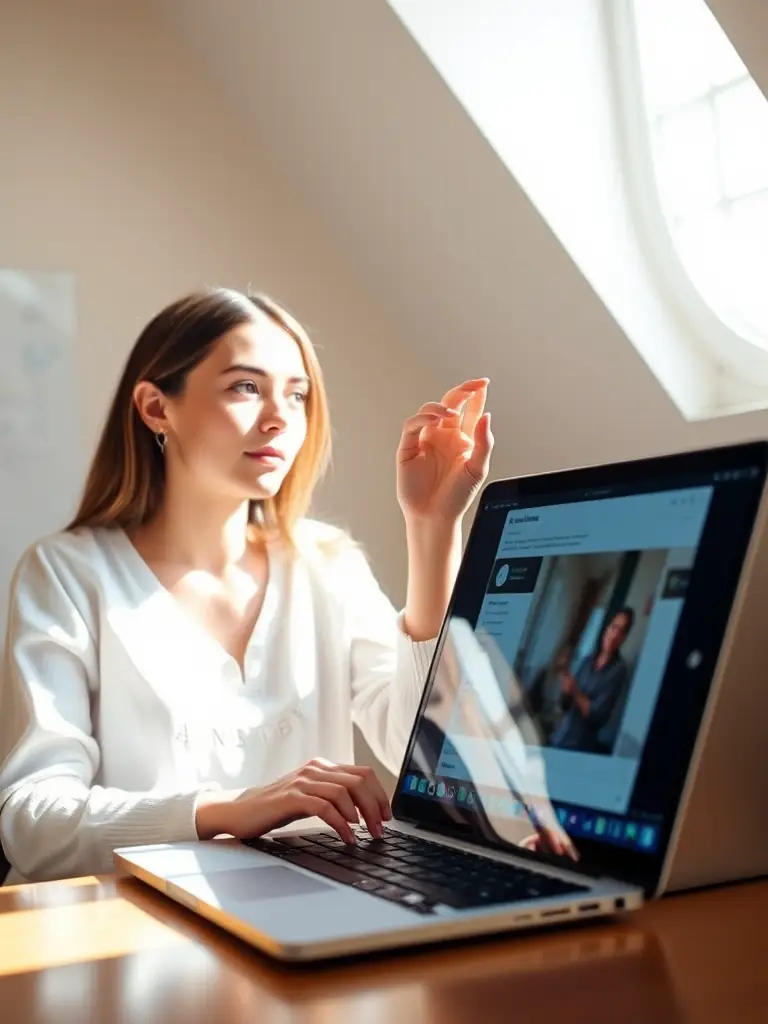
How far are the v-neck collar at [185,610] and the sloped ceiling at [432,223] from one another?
2.03ft

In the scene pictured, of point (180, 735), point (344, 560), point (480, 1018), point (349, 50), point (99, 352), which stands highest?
point (349, 50)

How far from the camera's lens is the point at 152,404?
71.7 inches

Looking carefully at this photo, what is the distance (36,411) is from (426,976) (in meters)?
Answer: 1.77

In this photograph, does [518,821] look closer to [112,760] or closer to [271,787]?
[271,787]

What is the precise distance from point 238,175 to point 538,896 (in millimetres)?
1917

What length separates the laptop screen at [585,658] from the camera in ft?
2.53

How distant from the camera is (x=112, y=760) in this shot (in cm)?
159

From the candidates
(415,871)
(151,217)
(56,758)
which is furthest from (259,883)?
(151,217)

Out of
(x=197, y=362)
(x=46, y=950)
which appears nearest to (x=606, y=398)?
(x=197, y=362)

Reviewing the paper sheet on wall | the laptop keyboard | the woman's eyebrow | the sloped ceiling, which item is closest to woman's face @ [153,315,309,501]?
the woman's eyebrow

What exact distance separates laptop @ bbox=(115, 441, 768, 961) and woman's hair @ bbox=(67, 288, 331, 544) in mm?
897

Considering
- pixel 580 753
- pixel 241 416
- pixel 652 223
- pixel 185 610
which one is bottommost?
pixel 580 753

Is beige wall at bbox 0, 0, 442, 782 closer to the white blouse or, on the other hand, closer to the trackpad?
the white blouse

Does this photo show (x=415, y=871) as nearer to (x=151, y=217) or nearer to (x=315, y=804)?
(x=315, y=804)
